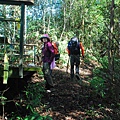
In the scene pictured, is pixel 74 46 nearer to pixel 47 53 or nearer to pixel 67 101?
pixel 47 53

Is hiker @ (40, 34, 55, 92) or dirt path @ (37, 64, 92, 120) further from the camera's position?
hiker @ (40, 34, 55, 92)

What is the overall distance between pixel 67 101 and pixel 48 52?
5.78ft

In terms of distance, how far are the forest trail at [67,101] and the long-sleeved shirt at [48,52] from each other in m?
1.25

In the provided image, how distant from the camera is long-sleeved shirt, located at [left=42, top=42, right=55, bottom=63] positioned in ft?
27.4

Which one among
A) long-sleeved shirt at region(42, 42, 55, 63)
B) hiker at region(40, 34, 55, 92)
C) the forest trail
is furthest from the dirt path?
long-sleeved shirt at region(42, 42, 55, 63)

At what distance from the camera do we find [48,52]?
27.7 ft

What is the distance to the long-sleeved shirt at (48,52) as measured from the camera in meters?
8.34

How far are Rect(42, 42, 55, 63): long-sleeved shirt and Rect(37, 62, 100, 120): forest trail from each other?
125 cm

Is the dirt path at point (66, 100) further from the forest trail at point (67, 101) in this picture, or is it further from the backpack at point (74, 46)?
the backpack at point (74, 46)

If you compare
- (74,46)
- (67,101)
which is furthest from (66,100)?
(74,46)

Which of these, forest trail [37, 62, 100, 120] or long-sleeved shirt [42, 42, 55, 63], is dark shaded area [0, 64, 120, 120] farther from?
long-sleeved shirt [42, 42, 55, 63]

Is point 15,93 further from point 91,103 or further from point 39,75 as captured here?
point 39,75

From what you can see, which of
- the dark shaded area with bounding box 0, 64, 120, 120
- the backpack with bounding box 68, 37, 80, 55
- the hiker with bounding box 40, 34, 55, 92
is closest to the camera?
the dark shaded area with bounding box 0, 64, 120, 120

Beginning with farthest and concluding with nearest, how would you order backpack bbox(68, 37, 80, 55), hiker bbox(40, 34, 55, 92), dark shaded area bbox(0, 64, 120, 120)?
backpack bbox(68, 37, 80, 55), hiker bbox(40, 34, 55, 92), dark shaded area bbox(0, 64, 120, 120)
